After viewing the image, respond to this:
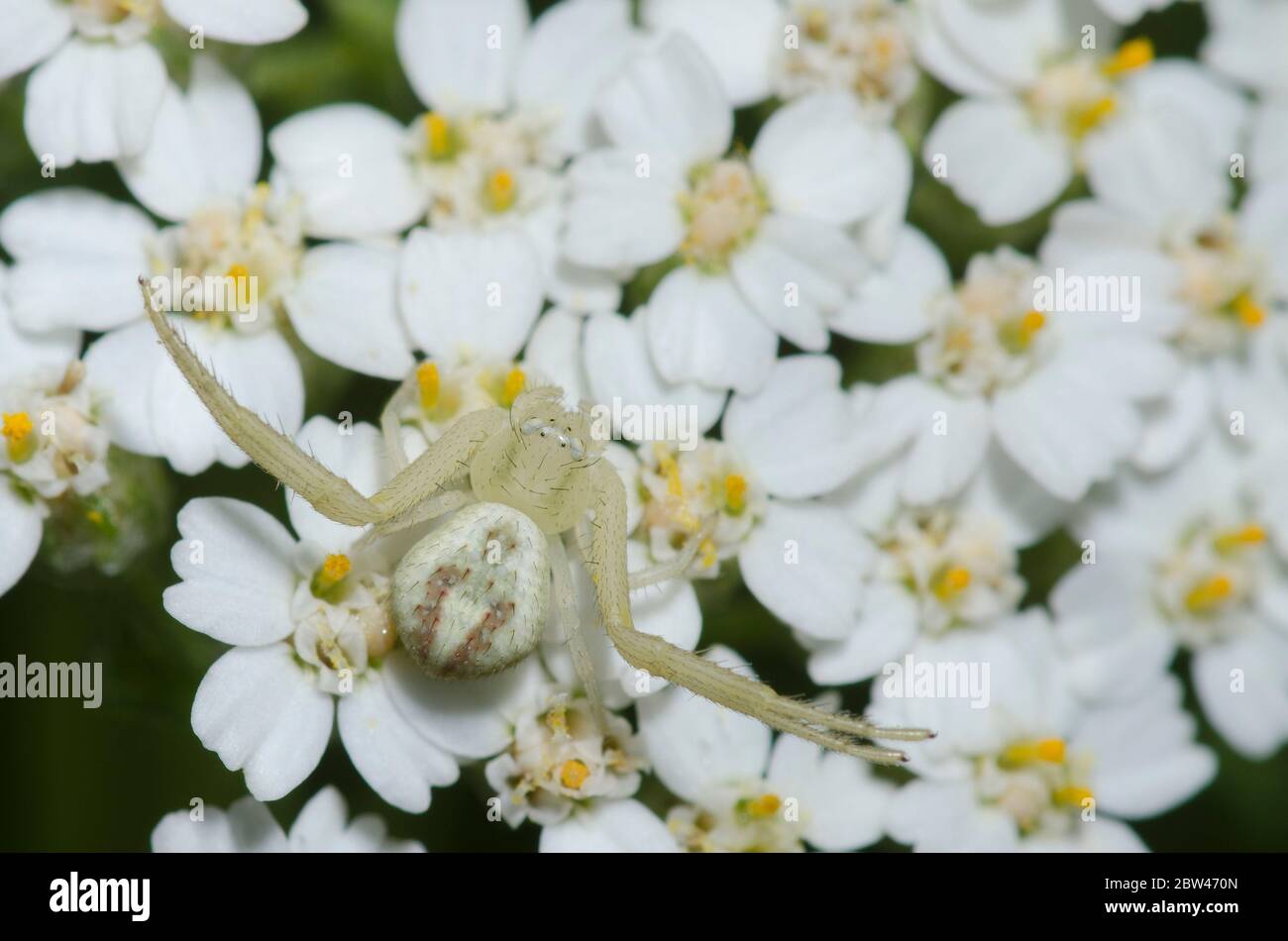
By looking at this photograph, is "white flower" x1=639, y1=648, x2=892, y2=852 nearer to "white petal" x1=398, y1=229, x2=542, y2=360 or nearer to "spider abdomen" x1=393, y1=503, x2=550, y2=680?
"spider abdomen" x1=393, y1=503, x2=550, y2=680

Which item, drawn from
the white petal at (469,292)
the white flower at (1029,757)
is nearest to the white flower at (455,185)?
the white petal at (469,292)

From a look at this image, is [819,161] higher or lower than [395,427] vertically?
higher

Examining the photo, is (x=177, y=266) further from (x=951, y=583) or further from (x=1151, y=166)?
(x=1151, y=166)

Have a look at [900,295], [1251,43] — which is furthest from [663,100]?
[1251,43]

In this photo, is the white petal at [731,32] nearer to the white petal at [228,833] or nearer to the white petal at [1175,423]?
the white petal at [1175,423]

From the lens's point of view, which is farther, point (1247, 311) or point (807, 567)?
point (1247, 311)
